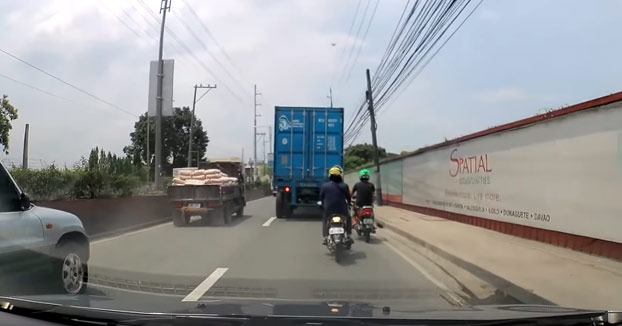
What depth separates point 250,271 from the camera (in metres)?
8.98

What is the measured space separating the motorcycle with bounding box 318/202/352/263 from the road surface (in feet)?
0.69

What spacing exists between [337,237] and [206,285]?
300 cm

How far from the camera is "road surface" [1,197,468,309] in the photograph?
22.9 ft

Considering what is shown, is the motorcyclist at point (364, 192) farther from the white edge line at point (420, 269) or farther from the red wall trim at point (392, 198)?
the red wall trim at point (392, 198)

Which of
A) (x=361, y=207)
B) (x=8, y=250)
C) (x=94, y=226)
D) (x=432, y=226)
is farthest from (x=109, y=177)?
(x=8, y=250)

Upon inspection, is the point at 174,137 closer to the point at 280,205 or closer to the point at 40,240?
the point at 280,205

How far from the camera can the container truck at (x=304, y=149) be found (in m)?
21.5

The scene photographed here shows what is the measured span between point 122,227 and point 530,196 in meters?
11.1

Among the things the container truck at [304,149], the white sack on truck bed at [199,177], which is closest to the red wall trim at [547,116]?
the container truck at [304,149]

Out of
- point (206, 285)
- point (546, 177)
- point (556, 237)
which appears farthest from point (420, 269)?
point (206, 285)

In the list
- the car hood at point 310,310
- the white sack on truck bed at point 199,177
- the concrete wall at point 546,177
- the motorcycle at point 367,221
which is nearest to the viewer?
the car hood at point 310,310

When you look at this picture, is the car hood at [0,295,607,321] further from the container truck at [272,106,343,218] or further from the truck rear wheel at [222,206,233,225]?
the container truck at [272,106,343,218]

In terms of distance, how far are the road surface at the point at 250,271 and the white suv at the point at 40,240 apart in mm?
371

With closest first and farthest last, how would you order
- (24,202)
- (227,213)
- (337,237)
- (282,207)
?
(24,202), (337,237), (227,213), (282,207)
